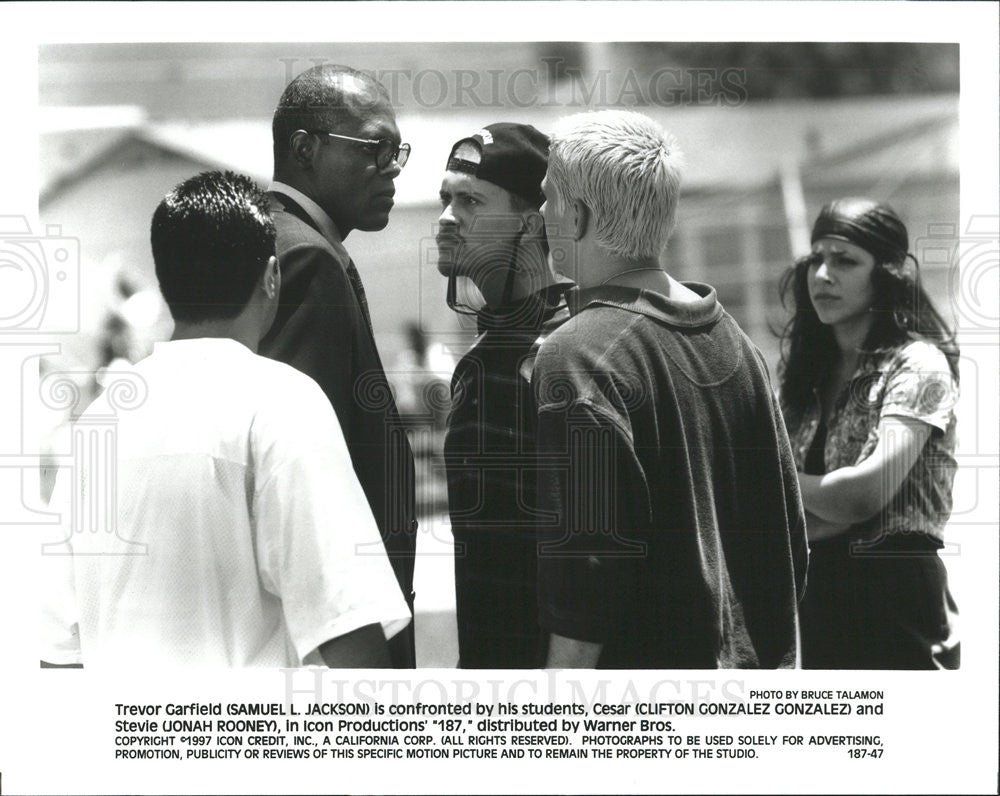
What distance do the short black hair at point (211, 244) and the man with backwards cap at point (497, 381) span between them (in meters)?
0.47

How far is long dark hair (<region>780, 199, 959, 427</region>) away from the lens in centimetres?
290

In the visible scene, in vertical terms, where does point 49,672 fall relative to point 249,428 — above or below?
below

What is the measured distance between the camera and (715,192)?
281 centimetres

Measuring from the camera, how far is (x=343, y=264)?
276 cm

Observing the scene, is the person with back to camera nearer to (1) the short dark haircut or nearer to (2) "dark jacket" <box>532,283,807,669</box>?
(2) "dark jacket" <box>532,283,807,669</box>

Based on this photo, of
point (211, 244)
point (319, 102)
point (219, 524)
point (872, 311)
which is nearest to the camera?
point (219, 524)

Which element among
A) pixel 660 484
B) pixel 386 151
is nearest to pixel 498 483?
pixel 660 484

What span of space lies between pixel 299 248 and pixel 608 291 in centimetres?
77

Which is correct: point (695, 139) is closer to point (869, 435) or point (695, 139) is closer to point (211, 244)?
point (869, 435)

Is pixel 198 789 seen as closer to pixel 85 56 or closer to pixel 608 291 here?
pixel 608 291

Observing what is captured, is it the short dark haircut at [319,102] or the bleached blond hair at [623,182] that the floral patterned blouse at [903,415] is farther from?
the short dark haircut at [319,102]

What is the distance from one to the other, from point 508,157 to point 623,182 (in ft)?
1.15

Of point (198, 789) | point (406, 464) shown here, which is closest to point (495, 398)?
point (406, 464)

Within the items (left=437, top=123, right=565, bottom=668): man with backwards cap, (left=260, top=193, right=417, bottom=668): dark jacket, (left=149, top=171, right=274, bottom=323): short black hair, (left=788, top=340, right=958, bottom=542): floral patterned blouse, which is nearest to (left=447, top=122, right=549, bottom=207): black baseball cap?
(left=437, top=123, right=565, bottom=668): man with backwards cap
